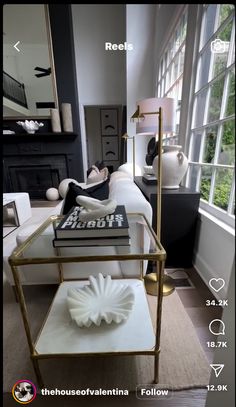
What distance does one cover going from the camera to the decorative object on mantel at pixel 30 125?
2.89 metres

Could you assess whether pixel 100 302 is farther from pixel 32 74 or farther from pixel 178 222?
pixel 32 74

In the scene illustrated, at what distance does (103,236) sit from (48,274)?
575mm

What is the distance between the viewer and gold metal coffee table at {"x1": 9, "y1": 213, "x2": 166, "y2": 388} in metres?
0.52

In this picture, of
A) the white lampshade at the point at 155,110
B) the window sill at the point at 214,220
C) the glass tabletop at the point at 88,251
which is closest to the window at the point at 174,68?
the white lampshade at the point at 155,110

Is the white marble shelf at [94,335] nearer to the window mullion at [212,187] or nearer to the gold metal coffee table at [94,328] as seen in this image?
the gold metal coffee table at [94,328]

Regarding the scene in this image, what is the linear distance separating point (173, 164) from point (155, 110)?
39cm

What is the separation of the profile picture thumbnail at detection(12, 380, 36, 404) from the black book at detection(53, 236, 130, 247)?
1.63 ft

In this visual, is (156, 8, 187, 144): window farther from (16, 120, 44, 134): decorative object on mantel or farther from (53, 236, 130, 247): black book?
(16, 120, 44, 134): decorative object on mantel

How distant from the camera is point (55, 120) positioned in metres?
2.93

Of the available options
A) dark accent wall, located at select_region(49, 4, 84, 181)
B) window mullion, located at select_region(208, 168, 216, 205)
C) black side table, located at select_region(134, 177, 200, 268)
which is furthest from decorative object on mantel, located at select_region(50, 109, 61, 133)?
window mullion, located at select_region(208, 168, 216, 205)

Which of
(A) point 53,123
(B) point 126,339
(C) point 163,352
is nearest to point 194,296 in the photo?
(C) point 163,352

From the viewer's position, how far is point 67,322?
0.69 m

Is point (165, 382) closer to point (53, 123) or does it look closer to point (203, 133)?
point (203, 133)

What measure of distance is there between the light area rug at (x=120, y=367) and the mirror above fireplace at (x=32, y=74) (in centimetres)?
259
